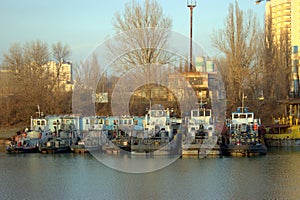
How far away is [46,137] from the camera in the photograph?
78.3 ft

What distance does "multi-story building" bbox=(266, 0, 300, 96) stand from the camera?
34031 mm

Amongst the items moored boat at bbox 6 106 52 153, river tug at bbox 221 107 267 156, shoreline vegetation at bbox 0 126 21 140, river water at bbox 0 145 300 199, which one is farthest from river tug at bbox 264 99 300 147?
shoreline vegetation at bbox 0 126 21 140

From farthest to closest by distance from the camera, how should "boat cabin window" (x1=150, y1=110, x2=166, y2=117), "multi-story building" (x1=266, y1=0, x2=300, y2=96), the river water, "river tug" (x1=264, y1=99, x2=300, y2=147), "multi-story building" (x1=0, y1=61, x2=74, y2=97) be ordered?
1. "multi-story building" (x1=266, y1=0, x2=300, y2=96)
2. "multi-story building" (x1=0, y1=61, x2=74, y2=97)
3. "river tug" (x1=264, y1=99, x2=300, y2=147)
4. "boat cabin window" (x1=150, y1=110, x2=166, y2=117)
5. the river water

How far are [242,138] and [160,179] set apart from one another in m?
6.28

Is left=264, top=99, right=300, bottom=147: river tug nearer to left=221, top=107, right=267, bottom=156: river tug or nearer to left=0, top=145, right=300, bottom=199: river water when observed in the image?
left=221, top=107, right=267, bottom=156: river tug

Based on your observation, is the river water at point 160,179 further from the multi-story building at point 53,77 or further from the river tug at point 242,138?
the multi-story building at point 53,77

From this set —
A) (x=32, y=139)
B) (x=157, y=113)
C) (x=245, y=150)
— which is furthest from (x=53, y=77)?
(x=245, y=150)

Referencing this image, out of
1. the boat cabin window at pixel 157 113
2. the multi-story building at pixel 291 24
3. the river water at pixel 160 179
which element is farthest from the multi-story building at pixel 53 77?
the multi-story building at pixel 291 24

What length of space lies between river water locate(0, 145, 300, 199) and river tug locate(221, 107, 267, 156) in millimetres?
574

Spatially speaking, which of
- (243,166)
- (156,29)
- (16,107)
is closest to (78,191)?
(243,166)

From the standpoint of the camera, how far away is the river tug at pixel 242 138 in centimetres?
1998

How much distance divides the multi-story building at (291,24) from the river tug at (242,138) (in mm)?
10644

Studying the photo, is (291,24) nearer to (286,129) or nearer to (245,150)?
A: (286,129)

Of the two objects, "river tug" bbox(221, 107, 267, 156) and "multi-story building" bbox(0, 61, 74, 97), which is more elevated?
"multi-story building" bbox(0, 61, 74, 97)
